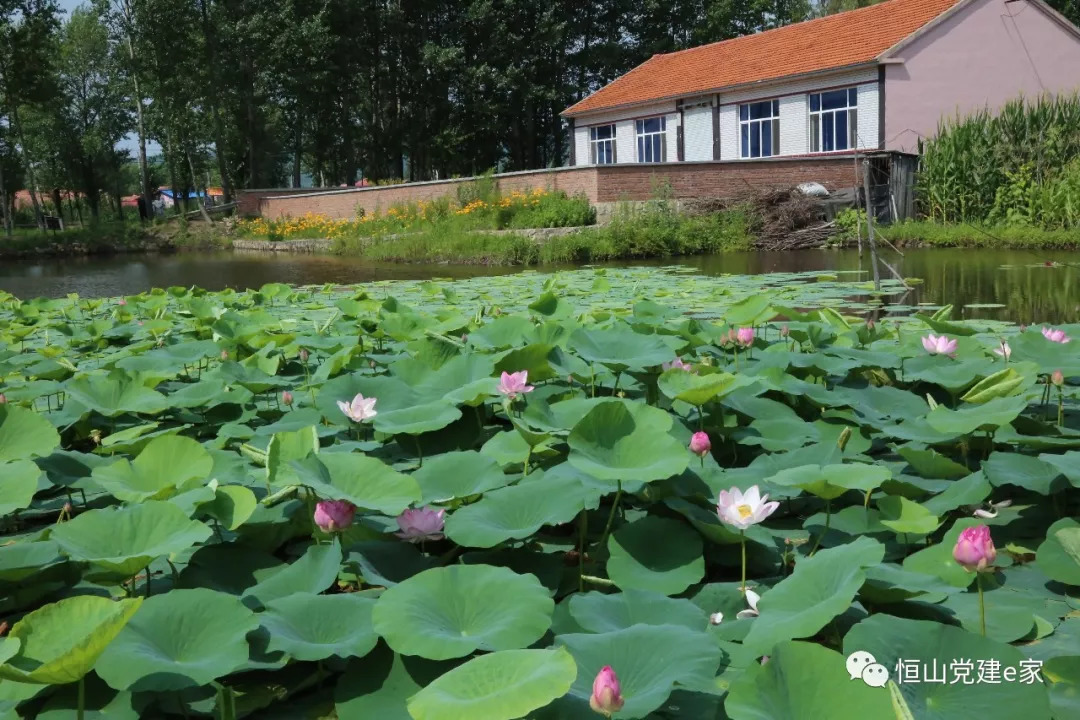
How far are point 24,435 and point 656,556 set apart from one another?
4.14 ft

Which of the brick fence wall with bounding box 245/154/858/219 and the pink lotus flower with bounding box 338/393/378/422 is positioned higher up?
the brick fence wall with bounding box 245/154/858/219

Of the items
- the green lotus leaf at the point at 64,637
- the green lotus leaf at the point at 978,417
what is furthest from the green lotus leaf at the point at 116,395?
the green lotus leaf at the point at 978,417

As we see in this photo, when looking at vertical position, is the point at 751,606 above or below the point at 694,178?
below

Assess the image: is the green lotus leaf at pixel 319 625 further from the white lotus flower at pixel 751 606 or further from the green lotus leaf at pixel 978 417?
the green lotus leaf at pixel 978 417

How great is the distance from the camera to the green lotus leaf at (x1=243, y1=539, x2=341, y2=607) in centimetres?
122

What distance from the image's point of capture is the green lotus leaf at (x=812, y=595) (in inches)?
38.1

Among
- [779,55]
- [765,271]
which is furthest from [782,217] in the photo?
[779,55]

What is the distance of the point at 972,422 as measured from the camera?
5.56 feet

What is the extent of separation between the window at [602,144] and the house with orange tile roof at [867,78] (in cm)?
259

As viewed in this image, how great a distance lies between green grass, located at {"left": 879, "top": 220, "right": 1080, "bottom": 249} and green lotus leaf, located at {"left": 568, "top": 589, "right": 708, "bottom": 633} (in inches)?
456

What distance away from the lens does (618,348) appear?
7.14ft

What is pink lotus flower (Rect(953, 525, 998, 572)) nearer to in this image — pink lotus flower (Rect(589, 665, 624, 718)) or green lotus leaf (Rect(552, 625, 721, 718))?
green lotus leaf (Rect(552, 625, 721, 718))

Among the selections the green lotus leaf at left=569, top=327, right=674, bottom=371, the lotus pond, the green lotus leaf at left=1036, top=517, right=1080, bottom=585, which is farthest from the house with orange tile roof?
the green lotus leaf at left=1036, top=517, right=1080, bottom=585

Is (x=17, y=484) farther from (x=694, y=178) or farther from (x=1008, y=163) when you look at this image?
(x=1008, y=163)
